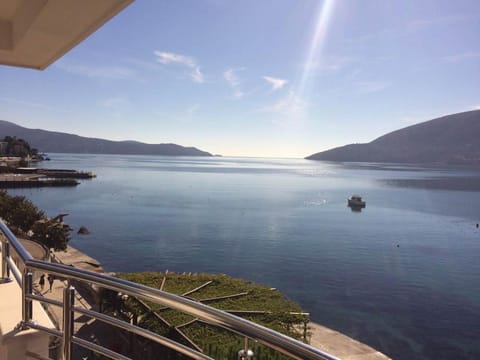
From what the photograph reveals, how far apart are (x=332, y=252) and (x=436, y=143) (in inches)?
5694

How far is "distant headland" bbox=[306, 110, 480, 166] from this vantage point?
461ft

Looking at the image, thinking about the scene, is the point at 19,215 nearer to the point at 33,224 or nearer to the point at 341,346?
the point at 33,224

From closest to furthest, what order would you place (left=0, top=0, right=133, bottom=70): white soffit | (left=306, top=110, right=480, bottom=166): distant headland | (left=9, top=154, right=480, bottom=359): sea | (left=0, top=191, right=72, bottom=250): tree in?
(left=0, top=0, right=133, bottom=70): white soffit → (left=9, top=154, right=480, bottom=359): sea → (left=0, top=191, right=72, bottom=250): tree → (left=306, top=110, right=480, bottom=166): distant headland

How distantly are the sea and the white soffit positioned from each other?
48.4 ft

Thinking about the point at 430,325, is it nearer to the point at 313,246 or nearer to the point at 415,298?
the point at 415,298

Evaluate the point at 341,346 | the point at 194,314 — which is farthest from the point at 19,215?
the point at 194,314

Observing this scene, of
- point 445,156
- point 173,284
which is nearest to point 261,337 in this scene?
point 173,284

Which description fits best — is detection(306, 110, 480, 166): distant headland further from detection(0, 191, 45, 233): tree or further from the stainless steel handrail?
the stainless steel handrail

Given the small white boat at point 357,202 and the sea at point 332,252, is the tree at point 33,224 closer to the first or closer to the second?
the sea at point 332,252

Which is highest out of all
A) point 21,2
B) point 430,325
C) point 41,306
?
point 21,2

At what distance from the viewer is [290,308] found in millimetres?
8914

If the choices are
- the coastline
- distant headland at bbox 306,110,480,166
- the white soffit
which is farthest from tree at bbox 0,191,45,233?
distant headland at bbox 306,110,480,166

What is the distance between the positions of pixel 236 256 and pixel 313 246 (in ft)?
20.1

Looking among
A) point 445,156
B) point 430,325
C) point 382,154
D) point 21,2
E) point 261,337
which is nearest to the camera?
point 261,337
